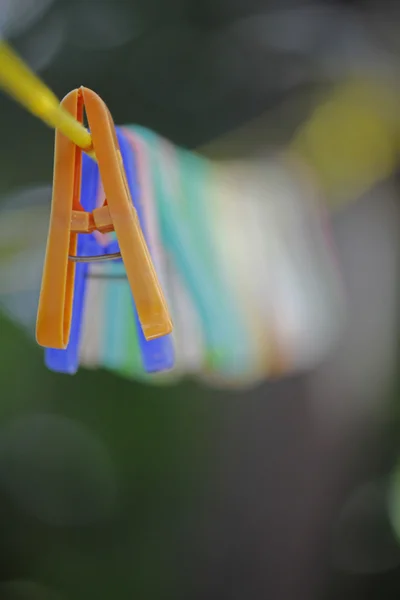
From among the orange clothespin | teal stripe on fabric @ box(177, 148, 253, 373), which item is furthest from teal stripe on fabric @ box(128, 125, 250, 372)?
the orange clothespin

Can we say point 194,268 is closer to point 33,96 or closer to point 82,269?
point 82,269

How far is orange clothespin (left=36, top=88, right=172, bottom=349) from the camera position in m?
0.70

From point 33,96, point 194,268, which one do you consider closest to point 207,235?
point 194,268

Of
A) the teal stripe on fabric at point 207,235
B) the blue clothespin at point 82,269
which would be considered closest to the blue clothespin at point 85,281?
the blue clothespin at point 82,269

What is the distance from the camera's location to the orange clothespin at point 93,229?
699 millimetres

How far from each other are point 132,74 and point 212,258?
0.35 m

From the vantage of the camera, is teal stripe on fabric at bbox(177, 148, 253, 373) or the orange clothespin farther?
teal stripe on fabric at bbox(177, 148, 253, 373)

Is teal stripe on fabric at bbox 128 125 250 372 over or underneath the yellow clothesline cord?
underneath

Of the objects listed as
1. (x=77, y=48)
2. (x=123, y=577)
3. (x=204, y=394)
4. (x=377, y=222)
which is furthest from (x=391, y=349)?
(x=77, y=48)

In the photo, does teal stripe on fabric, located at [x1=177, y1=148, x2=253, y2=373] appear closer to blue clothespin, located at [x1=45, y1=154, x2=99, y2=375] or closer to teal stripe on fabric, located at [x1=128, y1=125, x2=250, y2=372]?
teal stripe on fabric, located at [x1=128, y1=125, x2=250, y2=372]

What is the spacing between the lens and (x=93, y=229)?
2.35 ft

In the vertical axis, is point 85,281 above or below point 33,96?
below

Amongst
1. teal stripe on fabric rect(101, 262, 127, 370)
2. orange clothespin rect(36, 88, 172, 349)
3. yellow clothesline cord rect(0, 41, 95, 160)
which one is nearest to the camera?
yellow clothesline cord rect(0, 41, 95, 160)

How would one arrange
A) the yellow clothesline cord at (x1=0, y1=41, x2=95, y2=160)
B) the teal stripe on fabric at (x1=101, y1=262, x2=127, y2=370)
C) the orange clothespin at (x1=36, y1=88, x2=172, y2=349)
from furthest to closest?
the teal stripe on fabric at (x1=101, y1=262, x2=127, y2=370)
the orange clothespin at (x1=36, y1=88, x2=172, y2=349)
the yellow clothesline cord at (x1=0, y1=41, x2=95, y2=160)
